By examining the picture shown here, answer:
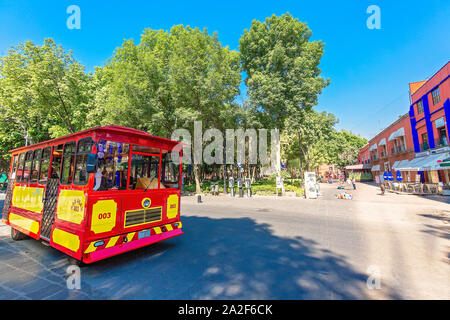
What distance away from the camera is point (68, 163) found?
4723 millimetres

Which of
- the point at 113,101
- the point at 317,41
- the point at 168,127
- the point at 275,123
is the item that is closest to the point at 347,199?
the point at 275,123

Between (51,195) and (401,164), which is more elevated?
(401,164)

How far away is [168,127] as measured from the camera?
66.7 feet

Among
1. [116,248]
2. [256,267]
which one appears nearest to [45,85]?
[116,248]

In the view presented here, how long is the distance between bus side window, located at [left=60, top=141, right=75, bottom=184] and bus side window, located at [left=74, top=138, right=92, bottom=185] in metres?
0.24

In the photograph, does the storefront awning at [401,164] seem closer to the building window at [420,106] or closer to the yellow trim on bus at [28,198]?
the building window at [420,106]

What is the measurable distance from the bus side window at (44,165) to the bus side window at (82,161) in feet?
5.91

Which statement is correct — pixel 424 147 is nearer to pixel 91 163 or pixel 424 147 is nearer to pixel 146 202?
pixel 146 202

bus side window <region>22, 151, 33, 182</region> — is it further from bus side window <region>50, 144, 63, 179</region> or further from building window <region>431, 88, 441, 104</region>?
building window <region>431, 88, 441, 104</region>

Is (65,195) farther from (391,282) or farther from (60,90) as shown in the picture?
(60,90)

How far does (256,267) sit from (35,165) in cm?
702

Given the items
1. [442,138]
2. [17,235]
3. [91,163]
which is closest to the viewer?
[91,163]

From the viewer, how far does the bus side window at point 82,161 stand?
14.0 feet

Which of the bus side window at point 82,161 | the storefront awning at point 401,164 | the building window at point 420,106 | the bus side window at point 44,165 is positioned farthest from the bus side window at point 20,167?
the storefront awning at point 401,164
